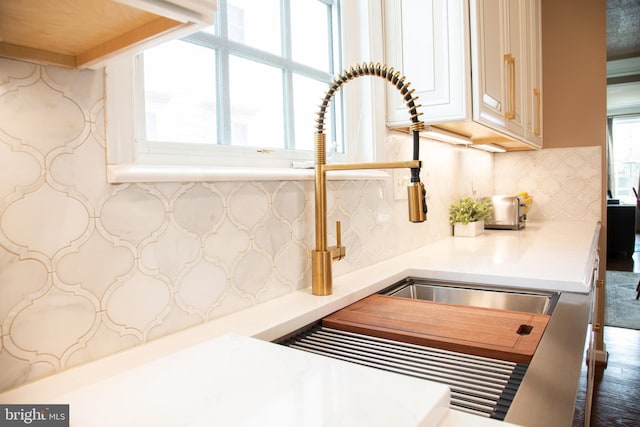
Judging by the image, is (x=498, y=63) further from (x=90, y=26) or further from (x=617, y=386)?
(x=617, y=386)

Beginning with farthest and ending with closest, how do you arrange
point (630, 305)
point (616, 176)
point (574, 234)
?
1. point (616, 176)
2. point (630, 305)
3. point (574, 234)

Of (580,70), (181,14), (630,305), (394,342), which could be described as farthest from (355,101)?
(630,305)

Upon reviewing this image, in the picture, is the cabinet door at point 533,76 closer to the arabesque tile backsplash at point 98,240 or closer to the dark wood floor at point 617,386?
the dark wood floor at point 617,386

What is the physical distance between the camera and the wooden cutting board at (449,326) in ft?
2.79

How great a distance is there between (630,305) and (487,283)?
3837mm

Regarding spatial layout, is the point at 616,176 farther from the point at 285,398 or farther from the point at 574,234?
the point at 285,398

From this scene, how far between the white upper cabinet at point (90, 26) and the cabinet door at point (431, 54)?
3.83ft

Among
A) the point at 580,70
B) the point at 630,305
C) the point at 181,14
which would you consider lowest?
the point at 630,305

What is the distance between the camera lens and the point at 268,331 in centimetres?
90

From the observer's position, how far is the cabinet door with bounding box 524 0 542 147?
8.05 ft

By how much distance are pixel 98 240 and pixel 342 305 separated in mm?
610

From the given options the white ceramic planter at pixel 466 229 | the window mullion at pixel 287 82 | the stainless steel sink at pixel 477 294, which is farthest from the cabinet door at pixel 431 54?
the white ceramic planter at pixel 466 229

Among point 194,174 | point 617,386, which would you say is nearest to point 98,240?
point 194,174

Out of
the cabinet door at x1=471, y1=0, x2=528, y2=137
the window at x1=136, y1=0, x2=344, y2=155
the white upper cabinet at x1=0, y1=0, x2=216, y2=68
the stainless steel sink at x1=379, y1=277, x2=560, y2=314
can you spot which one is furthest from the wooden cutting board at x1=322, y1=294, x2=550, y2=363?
the cabinet door at x1=471, y1=0, x2=528, y2=137
